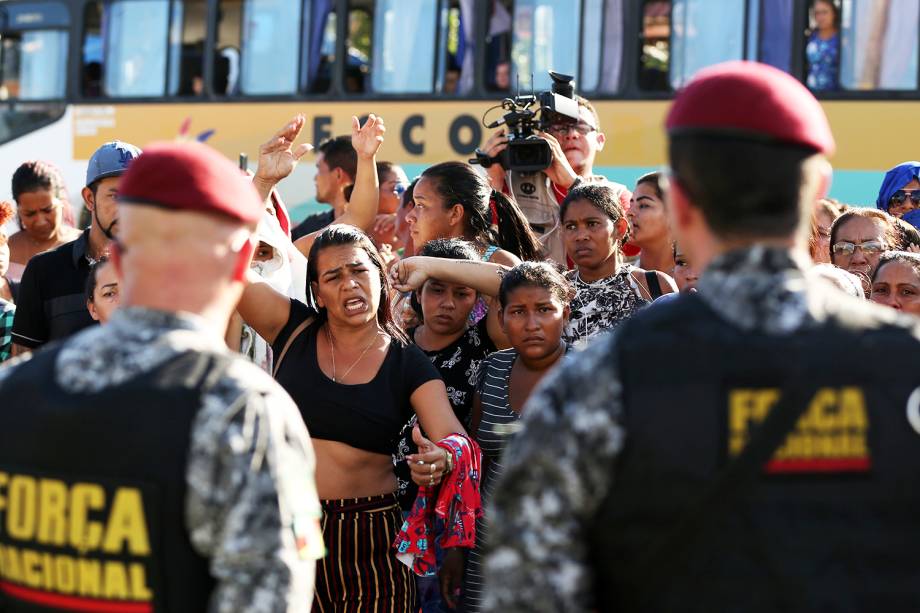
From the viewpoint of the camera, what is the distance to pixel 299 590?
221 cm

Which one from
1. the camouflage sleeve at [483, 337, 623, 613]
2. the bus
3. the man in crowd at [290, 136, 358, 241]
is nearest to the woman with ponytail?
the man in crowd at [290, 136, 358, 241]

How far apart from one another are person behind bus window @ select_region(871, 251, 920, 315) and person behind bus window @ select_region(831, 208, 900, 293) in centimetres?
68

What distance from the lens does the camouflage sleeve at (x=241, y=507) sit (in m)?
2.13

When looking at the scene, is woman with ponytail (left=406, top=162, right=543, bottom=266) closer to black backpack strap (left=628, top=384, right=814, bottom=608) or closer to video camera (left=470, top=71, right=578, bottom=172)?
video camera (left=470, top=71, right=578, bottom=172)

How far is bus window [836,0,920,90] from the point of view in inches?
430

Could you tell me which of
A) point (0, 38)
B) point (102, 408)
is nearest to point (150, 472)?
point (102, 408)

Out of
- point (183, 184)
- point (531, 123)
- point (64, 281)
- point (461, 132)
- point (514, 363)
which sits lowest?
point (514, 363)

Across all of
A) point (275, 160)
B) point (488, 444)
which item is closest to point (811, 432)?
point (488, 444)

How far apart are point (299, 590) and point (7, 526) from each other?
0.56 meters

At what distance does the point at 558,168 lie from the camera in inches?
260

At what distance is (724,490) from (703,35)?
1016 centimetres

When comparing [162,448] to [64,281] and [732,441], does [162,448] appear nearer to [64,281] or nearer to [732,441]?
[732,441]

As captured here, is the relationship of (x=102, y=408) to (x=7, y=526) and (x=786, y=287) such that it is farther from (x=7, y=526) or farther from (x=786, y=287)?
(x=786, y=287)

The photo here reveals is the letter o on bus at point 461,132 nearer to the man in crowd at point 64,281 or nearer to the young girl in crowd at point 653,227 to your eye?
the young girl in crowd at point 653,227
